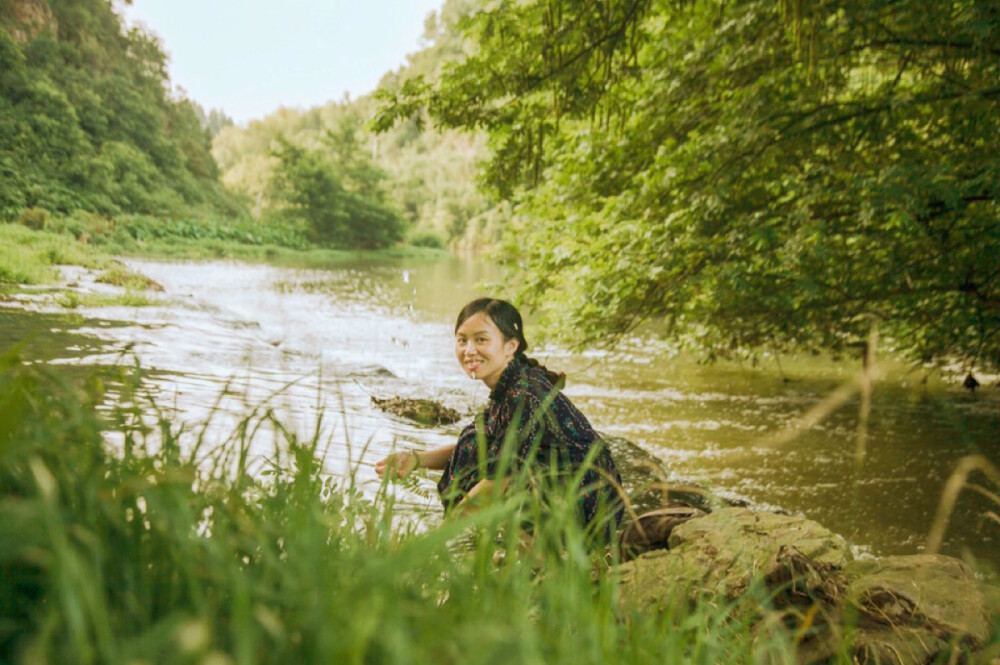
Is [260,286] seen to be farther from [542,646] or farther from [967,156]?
[542,646]

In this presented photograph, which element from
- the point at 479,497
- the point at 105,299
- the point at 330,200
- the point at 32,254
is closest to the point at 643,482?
the point at 479,497

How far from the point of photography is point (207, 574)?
98cm

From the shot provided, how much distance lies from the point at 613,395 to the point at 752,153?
398 cm

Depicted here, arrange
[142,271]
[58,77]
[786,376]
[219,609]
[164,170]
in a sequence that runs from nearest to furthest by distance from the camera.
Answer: [219,609], [58,77], [142,271], [164,170], [786,376]

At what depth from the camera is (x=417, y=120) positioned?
5910mm

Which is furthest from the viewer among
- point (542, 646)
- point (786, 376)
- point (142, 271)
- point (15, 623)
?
point (786, 376)

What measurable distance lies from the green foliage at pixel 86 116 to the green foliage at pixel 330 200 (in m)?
4.86

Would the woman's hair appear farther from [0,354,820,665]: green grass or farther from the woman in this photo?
[0,354,820,665]: green grass

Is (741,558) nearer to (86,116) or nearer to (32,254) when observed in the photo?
(32,254)

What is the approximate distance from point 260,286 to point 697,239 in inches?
292

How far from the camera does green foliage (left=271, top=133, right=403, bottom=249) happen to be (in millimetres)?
13672

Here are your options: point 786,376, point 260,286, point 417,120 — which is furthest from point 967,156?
point 260,286

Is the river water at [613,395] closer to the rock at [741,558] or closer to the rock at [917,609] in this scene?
the rock at [917,609]

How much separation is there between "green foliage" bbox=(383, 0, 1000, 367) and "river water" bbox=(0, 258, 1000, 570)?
4.21 feet
